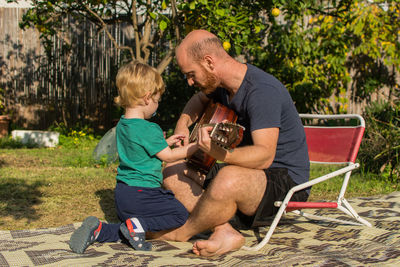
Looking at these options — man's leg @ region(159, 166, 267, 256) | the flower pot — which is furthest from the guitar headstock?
the flower pot

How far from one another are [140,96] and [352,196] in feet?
8.05

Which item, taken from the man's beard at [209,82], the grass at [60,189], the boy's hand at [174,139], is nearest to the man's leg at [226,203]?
the boy's hand at [174,139]

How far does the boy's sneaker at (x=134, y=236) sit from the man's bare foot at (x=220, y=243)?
1.02ft

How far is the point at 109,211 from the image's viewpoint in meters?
3.60

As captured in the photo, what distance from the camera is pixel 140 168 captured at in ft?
9.04

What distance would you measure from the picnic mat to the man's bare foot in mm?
34

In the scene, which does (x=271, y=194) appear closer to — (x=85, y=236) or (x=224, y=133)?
(x=224, y=133)

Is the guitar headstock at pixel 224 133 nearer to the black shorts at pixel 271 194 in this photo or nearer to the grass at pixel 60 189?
the black shorts at pixel 271 194

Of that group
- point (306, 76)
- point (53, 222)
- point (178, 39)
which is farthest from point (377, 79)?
point (53, 222)

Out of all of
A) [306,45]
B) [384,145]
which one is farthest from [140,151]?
[306,45]

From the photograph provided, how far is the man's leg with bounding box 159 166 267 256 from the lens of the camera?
248 cm

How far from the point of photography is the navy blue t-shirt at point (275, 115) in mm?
2559

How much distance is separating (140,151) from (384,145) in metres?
3.35

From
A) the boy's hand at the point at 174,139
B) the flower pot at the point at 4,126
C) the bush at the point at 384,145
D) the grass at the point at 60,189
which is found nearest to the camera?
the boy's hand at the point at 174,139
